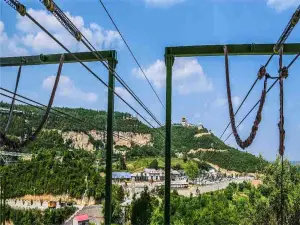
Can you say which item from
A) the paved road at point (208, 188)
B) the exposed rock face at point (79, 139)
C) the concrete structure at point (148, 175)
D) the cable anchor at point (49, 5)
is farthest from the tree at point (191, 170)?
the cable anchor at point (49, 5)

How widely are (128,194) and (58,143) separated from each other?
31.7 meters

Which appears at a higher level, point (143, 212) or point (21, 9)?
point (21, 9)

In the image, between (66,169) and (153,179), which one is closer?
(66,169)

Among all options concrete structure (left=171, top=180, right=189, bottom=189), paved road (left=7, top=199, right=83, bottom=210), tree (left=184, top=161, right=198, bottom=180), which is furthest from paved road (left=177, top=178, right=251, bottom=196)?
paved road (left=7, top=199, right=83, bottom=210)

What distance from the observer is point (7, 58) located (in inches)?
216

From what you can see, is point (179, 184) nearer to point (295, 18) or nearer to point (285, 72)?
point (285, 72)

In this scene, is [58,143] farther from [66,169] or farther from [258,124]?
[258,124]

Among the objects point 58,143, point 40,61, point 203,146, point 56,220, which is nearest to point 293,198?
point 40,61

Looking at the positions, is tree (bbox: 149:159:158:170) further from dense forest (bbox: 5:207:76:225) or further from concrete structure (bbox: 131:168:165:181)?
dense forest (bbox: 5:207:76:225)

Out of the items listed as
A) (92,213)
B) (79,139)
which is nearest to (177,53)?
(92,213)

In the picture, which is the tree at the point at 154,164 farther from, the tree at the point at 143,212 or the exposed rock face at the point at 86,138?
the tree at the point at 143,212

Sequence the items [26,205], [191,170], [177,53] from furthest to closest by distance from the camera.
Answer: [191,170], [26,205], [177,53]

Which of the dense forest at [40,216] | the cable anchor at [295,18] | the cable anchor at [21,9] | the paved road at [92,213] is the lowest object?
the dense forest at [40,216]

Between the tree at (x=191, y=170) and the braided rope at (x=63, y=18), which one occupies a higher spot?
the braided rope at (x=63, y=18)
